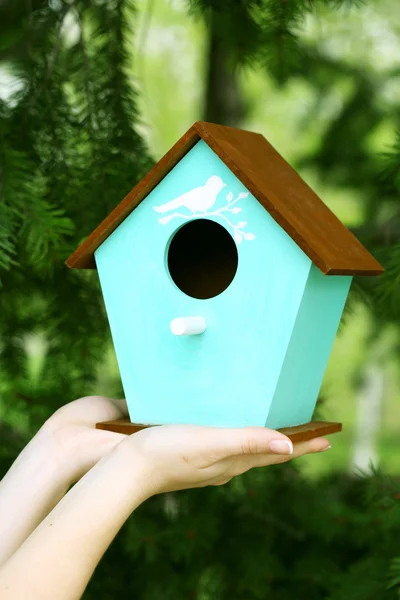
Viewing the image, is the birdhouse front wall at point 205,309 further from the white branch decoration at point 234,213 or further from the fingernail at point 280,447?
the fingernail at point 280,447

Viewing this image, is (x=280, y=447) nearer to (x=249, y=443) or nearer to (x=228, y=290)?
(x=249, y=443)

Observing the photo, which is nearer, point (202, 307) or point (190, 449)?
point (190, 449)

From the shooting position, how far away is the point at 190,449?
1.12 metres

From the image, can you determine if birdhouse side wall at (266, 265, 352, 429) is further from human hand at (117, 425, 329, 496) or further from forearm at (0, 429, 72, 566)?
forearm at (0, 429, 72, 566)

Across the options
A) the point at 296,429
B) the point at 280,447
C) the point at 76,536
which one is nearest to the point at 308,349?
the point at 296,429

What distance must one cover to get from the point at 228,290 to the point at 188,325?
9 cm

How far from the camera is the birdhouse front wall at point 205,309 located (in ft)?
4.03

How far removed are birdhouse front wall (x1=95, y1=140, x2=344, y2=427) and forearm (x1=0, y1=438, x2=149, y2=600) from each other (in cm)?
22

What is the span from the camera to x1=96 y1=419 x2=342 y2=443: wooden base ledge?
1.25m

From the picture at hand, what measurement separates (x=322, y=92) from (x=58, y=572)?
213 centimetres

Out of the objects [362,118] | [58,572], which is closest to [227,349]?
[58,572]

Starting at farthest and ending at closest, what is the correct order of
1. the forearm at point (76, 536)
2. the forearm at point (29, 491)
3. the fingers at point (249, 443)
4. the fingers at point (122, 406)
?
1. the fingers at point (122, 406)
2. the forearm at point (29, 491)
3. the fingers at point (249, 443)
4. the forearm at point (76, 536)

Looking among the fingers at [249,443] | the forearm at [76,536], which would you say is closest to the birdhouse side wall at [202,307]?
the fingers at [249,443]

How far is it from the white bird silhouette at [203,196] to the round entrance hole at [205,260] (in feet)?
0.74
